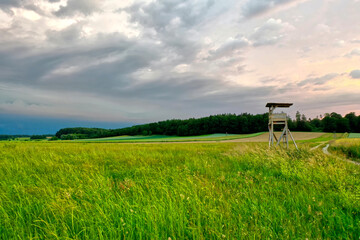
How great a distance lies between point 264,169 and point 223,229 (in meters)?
4.98

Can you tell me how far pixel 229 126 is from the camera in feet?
310

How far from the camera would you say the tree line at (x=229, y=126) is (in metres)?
89.2

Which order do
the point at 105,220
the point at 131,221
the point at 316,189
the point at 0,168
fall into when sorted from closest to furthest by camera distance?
1. the point at 131,221
2. the point at 105,220
3. the point at 316,189
4. the point at 0,168

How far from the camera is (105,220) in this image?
277 centimetres

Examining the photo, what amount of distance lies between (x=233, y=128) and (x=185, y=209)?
309 ft

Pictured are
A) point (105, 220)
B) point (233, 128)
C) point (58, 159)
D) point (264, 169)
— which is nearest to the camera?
point (105, 220)

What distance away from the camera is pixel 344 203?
12.2 ft

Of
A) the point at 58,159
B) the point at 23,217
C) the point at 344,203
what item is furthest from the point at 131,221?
the point at 58,159

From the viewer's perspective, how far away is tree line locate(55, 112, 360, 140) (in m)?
89.2

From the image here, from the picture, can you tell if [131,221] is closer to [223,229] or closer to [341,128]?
[223,229]

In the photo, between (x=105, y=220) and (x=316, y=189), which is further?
(x=316, y=189)

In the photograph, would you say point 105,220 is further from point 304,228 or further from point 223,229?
point 304,228

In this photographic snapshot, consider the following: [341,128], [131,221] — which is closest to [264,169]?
[131,221]

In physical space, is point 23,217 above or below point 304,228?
above
